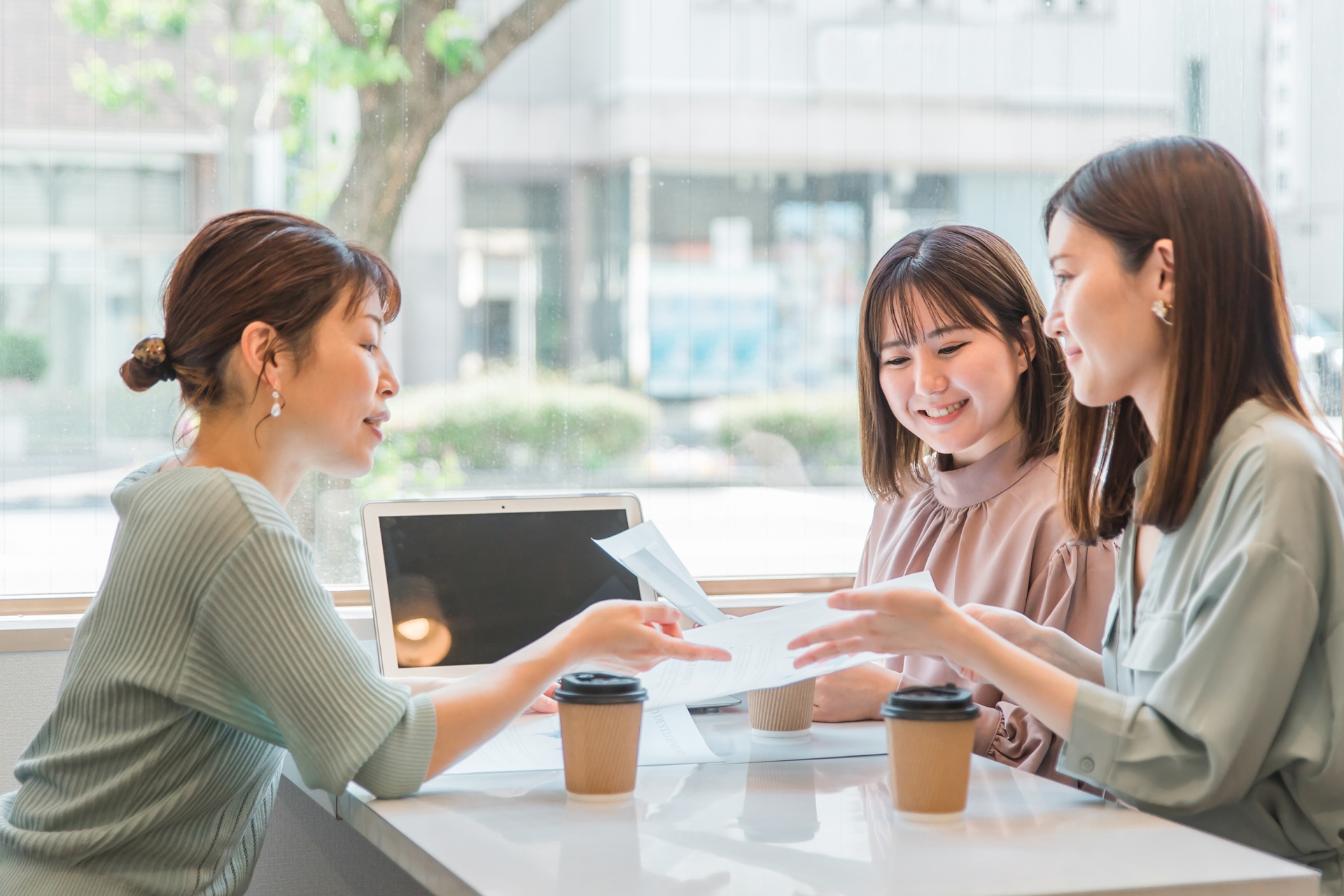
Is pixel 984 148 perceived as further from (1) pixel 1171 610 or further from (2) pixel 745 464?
(1) pixel 1171 610

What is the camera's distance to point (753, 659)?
1.25 meters

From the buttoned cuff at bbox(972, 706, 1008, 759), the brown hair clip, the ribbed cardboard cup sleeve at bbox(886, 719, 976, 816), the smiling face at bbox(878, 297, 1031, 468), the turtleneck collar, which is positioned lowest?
the buttoned cuff at bbox(972, 706, 1008, 759)

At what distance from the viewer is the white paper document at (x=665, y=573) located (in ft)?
4.71

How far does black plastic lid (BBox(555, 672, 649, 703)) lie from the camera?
1.14 meters

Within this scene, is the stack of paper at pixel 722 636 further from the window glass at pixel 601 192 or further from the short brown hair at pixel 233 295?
the window glass at pixel 601 192

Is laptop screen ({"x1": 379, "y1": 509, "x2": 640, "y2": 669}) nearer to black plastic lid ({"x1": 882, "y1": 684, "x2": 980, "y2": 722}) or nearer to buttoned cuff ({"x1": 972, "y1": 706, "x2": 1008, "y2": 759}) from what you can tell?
buttoned cuff ({"x1": 972, "y1": 706, "x2": 1008, "y2": 759})

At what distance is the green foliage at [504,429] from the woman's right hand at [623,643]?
3.51 feet

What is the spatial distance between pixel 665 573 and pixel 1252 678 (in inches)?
25.1

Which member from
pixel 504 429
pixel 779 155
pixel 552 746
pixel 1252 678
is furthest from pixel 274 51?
pixel 1252 678

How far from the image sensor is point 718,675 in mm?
1268

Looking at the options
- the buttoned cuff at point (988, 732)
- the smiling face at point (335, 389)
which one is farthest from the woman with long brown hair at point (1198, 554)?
the smiling face at point (335, 389)

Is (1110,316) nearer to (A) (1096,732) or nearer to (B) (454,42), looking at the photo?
(A) (1096,732)

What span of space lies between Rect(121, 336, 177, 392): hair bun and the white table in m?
0.51

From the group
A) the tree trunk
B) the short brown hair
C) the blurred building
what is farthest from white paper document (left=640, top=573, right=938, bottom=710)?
the tree trunk
